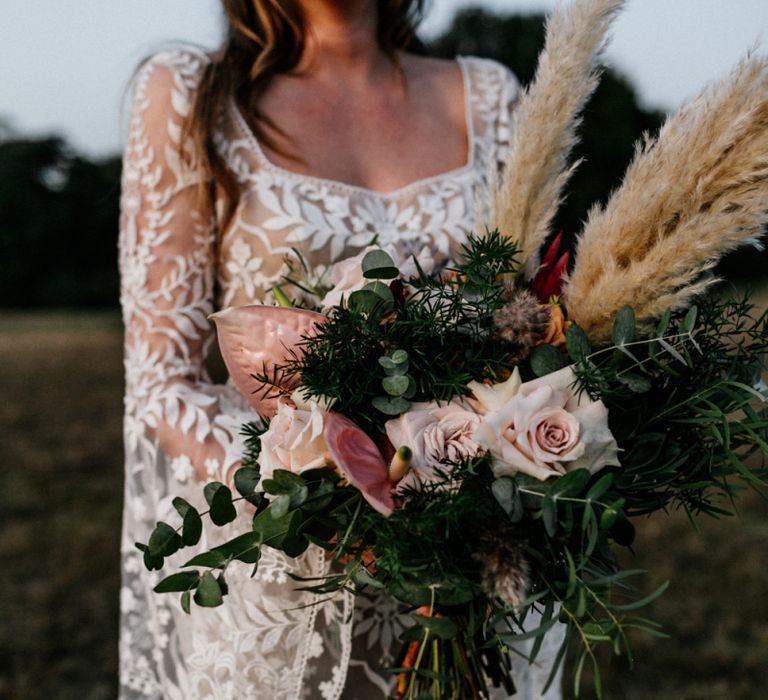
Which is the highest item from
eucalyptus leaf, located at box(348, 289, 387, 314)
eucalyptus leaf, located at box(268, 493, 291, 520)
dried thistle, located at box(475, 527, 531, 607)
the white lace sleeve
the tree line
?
eucalyptus leaf, located at box(348, 289, 387, 314)

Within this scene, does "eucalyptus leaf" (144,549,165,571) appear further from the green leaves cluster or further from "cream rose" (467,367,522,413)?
A: "cream rose" (467,367,522,413)

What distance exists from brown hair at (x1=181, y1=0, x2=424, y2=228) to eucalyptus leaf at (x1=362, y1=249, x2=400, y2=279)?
695 millimetres

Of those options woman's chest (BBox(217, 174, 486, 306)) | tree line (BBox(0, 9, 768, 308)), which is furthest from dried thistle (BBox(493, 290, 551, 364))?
tree line (BBox(0, 9, 768, 308))

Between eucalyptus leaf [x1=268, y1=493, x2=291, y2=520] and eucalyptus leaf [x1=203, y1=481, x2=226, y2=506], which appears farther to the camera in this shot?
eucalyptus leaf [x1=203, y1=481, x2=226, y2=506]

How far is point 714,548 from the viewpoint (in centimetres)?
459

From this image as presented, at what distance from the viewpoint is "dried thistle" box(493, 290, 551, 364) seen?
39.9 inches

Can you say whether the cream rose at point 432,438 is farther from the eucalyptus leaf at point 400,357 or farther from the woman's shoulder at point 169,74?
the woman's shoulder at point 169,74

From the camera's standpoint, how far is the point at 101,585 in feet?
13.9

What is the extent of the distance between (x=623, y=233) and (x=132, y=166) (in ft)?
3.58

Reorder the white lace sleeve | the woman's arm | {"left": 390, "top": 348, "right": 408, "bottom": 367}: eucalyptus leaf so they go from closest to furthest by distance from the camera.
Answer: {"left": 390, "top": 348, "right": 408, "bottom": 367}: eucalyptus leaf, the white lace sleeve, the woman's arm

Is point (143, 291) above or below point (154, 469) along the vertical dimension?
above

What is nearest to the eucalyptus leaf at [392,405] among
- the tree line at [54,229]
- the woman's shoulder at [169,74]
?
the woman's shoulder at [169,74]

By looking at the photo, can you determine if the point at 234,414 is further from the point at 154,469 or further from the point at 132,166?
the point at 132,166

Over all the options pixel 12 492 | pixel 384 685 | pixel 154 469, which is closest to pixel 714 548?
pixel 384 685
